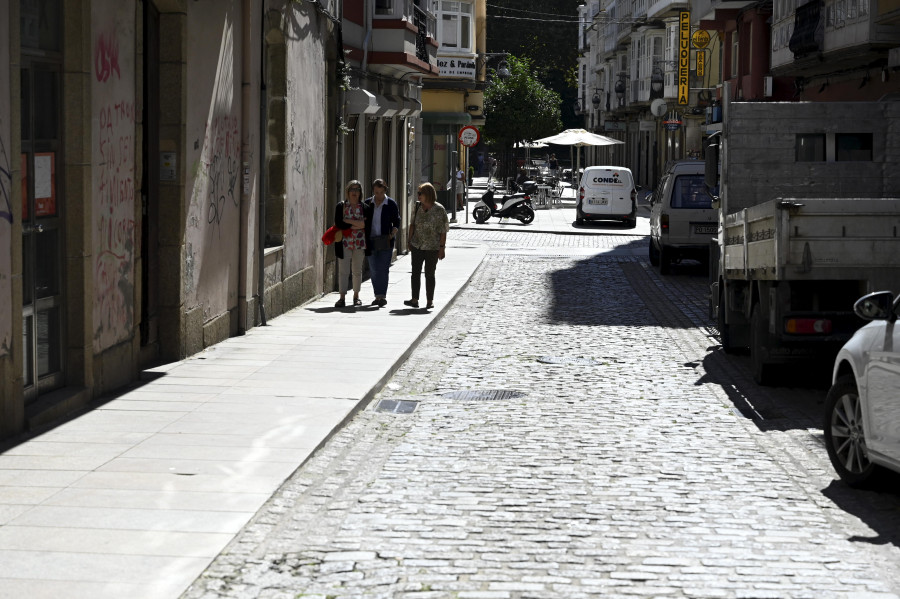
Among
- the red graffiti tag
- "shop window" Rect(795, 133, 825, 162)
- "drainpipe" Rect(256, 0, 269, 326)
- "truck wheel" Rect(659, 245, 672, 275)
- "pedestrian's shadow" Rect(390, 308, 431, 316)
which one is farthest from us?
"truck wheel" Rect(659, 245, 672, 275)

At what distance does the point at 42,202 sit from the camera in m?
9.85

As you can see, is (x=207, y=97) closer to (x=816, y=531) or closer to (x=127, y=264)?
(x=127, y=264)

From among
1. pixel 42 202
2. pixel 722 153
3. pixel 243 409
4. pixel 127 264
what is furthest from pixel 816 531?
pixel 722 153

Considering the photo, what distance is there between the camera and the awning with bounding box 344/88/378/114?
21797mm

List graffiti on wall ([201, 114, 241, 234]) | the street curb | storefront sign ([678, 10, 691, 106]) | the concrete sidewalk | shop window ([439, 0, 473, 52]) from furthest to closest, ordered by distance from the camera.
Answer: storefront sign ([678, 10, 691, 106]) < shop window ([439, 0, 473, 52]) < graffiti on wall ([201, 114, 241, 234]) < the street curb < the concrete sidewalk

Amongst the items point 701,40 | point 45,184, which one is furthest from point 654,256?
point 701,40

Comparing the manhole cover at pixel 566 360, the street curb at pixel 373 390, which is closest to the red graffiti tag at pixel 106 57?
the street curb at pixel 373 390

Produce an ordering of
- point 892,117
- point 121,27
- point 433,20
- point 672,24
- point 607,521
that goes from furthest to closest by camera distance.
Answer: point 672,24, point 433,20, point 892,117, point 121,27, point 607,521

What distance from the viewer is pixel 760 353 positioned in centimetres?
1220

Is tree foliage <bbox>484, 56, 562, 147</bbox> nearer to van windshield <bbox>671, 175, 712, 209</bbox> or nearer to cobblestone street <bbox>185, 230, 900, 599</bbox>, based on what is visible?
van windshield <bbox>671, 175, 712, 209</bbox>

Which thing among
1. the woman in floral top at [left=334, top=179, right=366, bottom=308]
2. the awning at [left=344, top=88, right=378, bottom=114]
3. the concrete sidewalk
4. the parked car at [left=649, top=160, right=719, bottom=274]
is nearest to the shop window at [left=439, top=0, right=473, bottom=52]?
the parked car at [left=649, top=160, right=719, bottom=274]

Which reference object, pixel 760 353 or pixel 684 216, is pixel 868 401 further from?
pixel 684 216

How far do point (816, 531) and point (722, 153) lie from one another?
8.14m

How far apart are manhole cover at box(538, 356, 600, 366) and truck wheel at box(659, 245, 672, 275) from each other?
11.6 meters
